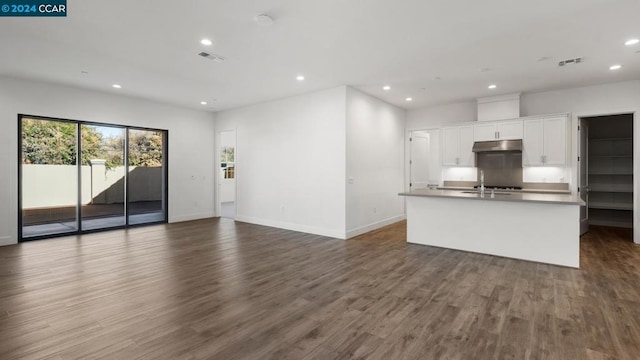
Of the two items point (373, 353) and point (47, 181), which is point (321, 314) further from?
point (47, 181)

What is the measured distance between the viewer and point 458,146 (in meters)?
6.97

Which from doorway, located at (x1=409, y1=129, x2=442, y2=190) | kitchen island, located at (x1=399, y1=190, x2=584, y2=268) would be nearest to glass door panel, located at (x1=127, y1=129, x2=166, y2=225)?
kitchen island, located at (x1=399, y1=190, x2=584, y2=268)

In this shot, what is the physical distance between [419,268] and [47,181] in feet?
23.5

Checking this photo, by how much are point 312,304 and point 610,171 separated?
8340 mm

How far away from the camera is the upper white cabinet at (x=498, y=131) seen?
6262 millimetres

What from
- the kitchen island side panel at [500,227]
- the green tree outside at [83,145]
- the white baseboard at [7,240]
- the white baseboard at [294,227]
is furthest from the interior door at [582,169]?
the white baseboard at [7,240]

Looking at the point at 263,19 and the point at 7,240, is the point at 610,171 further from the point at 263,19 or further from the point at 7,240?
the point at 7,240

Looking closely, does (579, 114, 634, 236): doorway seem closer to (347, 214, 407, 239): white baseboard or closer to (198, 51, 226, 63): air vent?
(347, 214, 407, 239): white baseboard

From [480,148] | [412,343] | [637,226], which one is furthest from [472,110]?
[412,343]

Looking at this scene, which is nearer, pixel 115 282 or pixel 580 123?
pixel 115 282

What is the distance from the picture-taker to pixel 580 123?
6066mm

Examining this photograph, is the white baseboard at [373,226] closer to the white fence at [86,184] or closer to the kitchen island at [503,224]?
the kitchen island at [503,224]

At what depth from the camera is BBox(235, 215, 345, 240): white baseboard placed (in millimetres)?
6047

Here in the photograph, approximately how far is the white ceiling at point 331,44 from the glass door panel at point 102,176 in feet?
3.81
